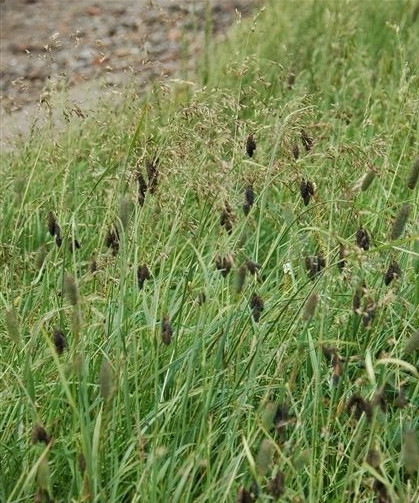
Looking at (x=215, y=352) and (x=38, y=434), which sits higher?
(x=38, y=434)

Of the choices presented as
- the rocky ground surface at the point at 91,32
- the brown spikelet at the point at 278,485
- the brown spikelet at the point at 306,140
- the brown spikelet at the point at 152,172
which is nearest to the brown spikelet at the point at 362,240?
the brown spikelet at the point at 306,140

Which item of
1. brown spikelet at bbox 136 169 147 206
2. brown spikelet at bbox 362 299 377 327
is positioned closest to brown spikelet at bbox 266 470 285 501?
brown spikelet at bbox 362 299 377 327

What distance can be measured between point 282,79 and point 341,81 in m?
0.92

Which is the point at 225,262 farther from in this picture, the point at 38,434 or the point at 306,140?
the point at 306,140

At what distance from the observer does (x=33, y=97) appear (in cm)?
721

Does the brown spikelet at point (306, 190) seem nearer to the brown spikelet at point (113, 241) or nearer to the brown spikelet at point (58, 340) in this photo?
the brown spikelet at point (113, 241)

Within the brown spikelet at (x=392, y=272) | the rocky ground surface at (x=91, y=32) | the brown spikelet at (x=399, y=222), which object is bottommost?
the rocky ground surface at (x=91, y=32)

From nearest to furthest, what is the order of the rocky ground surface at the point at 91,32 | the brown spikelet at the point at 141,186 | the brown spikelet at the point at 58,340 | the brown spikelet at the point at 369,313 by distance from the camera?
the brown spikelet at the point at 369,313
the brown spikelet at the point at 58,340
the brown spikelet at the point at 141,186
the rocky ground surface at the point at 91,32

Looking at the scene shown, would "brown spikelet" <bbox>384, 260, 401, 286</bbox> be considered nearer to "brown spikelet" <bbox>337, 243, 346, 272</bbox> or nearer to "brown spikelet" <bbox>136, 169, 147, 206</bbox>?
"brown spikelet" <bbox>337, 243, 346, 272</bbox>

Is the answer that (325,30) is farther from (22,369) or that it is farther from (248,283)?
(22,369)

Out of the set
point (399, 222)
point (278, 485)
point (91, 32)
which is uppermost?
point (399, 222)


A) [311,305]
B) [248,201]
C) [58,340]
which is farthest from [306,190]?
[58,340]

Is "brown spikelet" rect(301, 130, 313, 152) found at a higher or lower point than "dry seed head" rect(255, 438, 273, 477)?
higher

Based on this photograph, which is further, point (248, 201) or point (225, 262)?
point (248, 201)
